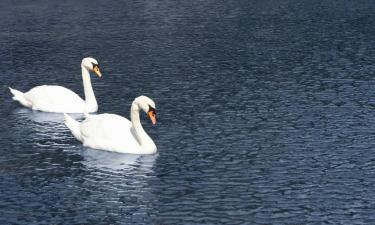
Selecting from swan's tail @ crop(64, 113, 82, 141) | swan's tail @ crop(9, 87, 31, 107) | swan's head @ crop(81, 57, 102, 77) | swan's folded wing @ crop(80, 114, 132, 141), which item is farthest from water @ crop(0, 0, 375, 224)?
swan's head @ crop(81, 57, 102, 77)

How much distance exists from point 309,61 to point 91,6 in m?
28.3

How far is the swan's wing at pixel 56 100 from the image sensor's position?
44.2m

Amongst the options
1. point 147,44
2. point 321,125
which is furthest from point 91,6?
point 321,125

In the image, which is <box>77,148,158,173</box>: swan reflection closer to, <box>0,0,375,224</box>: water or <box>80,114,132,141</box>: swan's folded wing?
<box>0,0,375,224</box>: water

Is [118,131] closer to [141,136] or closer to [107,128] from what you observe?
[107,128]

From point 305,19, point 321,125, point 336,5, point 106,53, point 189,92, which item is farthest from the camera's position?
point 336,5

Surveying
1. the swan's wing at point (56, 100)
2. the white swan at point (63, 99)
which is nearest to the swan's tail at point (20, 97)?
the white swan at point (63, 99)

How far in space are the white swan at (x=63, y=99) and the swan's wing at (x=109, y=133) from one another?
530 cm

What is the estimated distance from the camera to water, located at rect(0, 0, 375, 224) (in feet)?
103

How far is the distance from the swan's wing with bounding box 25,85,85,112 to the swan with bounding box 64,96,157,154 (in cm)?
489

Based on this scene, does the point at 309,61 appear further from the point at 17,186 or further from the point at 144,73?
the point at 17,186

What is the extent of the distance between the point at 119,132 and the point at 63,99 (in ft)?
23.5

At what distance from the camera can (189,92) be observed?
46.9 metres

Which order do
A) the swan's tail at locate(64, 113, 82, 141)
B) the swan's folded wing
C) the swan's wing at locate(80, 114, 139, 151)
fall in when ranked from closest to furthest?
the swan's wing at locate(80, 114, 139, 151) → the swan's folded wing → the swan's tail at locate(64, 113, 82, 141)
